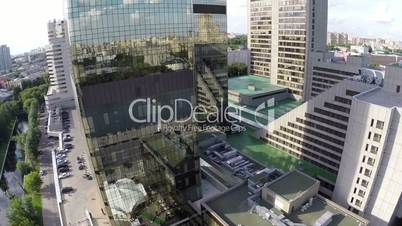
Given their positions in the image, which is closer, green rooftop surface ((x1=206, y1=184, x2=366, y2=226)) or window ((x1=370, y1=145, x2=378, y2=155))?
green rooftop surface ((x1=206, y1=184, x2=366, y2=226))

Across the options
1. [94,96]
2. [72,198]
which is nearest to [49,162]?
[72,198]

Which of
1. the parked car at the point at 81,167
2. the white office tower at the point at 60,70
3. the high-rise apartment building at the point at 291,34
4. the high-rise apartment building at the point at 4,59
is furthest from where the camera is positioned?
the high-rise apartment building at the point at 4,59

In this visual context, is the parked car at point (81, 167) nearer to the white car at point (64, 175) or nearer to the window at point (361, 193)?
the white car at point (64, 175)

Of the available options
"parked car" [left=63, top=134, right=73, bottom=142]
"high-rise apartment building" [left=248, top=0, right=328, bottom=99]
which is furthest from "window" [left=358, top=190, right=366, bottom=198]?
"parked car" [left=63, top=134, right=73, bottom=142]

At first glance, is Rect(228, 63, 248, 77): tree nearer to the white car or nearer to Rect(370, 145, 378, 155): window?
the white car

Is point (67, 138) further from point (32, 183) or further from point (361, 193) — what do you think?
point (361, 193)

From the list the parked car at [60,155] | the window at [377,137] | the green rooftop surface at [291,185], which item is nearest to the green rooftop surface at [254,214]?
the green rooftop surface at [291,185]

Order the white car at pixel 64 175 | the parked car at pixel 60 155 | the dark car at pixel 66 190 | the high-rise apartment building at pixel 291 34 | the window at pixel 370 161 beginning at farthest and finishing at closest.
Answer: the high-rise apartment building at pixel 291 34
the parked car at pixel 60 155
the white car at pixel 64 175
the dark car at pixel 66 190
the window at pixel 370 161

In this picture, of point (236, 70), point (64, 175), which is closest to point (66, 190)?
point (64, 175)
